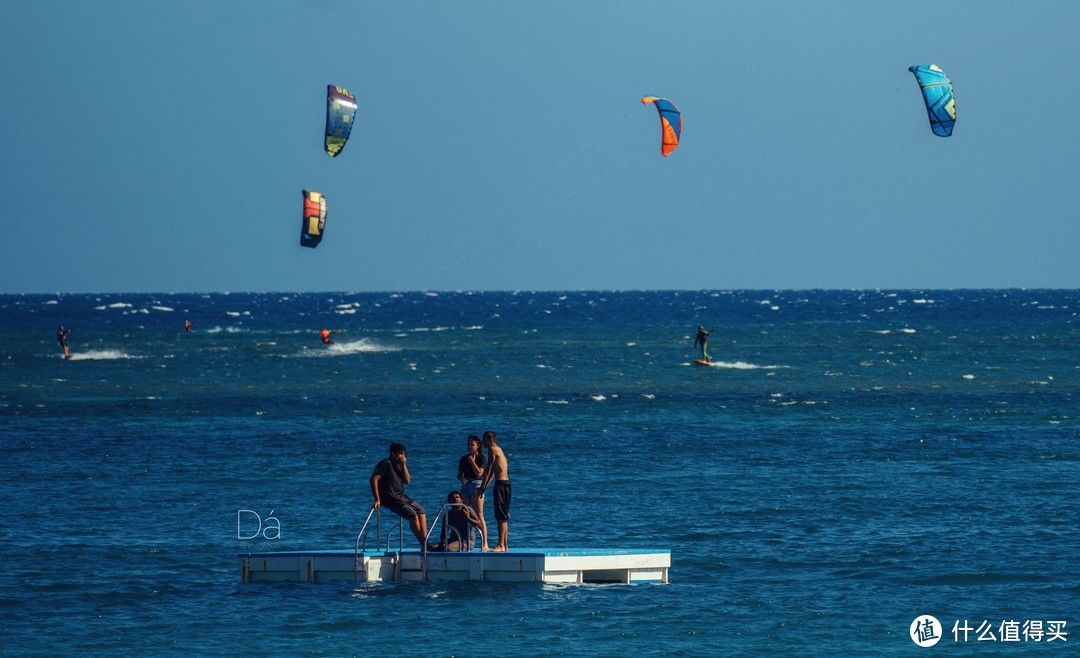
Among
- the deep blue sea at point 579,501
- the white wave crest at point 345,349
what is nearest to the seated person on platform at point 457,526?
the deep blue sea at point 579,501

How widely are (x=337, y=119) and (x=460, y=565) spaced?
2051 cm

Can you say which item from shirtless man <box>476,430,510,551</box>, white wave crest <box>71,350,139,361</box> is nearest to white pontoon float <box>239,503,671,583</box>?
shirtless man <box>476,430,510,551</box>

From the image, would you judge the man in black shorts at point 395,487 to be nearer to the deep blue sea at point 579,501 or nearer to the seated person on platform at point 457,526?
the seated person on platform at point 457,526

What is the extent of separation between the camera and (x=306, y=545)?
2322cm

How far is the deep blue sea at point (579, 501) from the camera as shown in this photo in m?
18.0

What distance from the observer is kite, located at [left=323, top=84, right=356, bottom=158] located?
125 ft

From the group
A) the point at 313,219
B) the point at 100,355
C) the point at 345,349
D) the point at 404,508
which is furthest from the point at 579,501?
the point at 345,349

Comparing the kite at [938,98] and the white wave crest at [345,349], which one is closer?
the kite at [938,98]

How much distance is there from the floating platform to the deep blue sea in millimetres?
252

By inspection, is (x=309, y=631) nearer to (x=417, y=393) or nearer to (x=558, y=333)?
(x=417, y=393)

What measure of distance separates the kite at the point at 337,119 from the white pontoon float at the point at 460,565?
18.9 metres

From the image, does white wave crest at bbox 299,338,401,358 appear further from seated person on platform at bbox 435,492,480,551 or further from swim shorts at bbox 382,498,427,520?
swim shorts at bbox 382,498,427,520

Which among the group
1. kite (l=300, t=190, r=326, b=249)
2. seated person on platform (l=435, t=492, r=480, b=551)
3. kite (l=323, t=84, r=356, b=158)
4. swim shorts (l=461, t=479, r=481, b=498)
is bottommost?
seated person on platform (l=435, t=492, r=480, b=551)

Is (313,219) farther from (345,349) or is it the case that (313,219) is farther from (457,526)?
(345,349)
